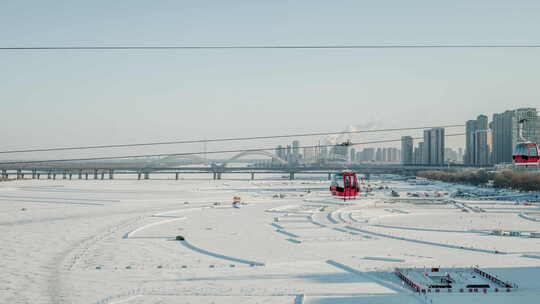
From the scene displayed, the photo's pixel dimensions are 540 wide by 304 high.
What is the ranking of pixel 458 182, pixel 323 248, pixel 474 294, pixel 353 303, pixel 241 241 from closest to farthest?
pixel 353 303 < pixel 474 294 < pixel 323 248 < pixel 241 241 < pixel 458 182

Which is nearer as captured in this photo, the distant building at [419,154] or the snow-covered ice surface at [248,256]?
the snow-covered ice surface at [248,256]

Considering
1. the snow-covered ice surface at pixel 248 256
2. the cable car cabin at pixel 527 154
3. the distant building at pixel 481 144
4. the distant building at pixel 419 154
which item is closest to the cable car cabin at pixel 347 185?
the snow-covered ice surface at pixel 248 256

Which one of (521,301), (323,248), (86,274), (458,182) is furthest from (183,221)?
(458,182)

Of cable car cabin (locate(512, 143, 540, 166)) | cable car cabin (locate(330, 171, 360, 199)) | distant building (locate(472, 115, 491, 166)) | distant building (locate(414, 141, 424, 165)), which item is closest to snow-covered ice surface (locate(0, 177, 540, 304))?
cable car cabin (locate(330, 171, 360, 199))

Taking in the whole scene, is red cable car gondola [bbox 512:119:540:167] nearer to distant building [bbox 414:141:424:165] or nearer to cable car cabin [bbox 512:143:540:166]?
cable car cabin [bbox 512:143:540:166]

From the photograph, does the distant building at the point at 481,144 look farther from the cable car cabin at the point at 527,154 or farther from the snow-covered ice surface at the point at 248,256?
the cable car cabin at the point at 527,154

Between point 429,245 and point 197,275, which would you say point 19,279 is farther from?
point 429,245

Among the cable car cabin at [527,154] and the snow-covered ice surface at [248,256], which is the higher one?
the cable car cabin at [527,154]
